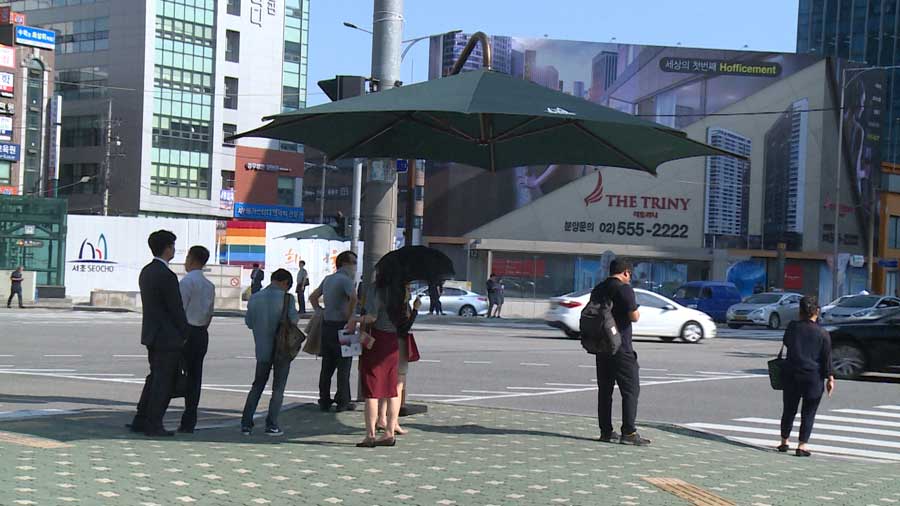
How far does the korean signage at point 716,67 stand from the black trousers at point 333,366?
185ft

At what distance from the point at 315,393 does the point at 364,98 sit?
20.4ft

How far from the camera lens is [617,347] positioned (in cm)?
1048

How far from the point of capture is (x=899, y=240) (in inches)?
2921

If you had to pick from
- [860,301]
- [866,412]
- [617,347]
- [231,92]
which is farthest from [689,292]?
[231,92]

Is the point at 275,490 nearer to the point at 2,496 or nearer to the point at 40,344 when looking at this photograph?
the point at 2,496

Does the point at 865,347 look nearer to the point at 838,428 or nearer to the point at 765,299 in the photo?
the point at 838,428

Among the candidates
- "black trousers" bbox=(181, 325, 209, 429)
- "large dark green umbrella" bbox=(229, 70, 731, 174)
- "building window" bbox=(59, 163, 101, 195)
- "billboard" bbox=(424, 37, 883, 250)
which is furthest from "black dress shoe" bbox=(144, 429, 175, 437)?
"building window" bbox=(59, 163, 101, 195)

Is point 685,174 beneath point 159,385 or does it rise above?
above

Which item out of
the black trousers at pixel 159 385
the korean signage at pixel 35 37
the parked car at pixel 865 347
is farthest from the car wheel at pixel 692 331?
the korean signage at pixel 35 37

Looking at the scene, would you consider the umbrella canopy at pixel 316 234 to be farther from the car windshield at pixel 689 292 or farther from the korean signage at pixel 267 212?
the korean signage at pixel 267 212

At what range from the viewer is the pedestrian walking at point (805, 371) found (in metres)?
11.2

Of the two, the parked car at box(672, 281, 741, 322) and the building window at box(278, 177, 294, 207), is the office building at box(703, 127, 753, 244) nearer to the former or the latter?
the parked car at box(672, 281, 741, 322)

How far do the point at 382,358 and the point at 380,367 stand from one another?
79 millimetres

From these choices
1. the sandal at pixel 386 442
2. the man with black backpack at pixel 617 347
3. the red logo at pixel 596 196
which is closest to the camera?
the sandal at pixel 386 442
